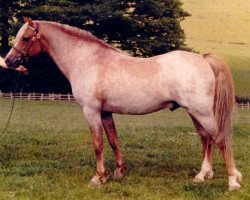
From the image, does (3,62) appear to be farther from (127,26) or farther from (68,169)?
(127,26)

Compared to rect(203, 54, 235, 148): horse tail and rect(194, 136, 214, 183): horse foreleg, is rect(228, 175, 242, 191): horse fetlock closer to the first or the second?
rect(203, 54, 235, 148): horse tail

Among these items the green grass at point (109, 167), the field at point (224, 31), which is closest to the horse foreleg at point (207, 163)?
the green grass at point (109, 167)

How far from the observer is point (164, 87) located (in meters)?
9.17

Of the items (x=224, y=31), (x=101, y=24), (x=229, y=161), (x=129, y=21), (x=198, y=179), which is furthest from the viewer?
(x=224, y=31)

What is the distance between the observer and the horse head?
9.90m

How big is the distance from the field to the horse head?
4976 cm

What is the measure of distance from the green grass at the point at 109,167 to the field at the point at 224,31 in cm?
4502

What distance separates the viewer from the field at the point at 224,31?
6856cm

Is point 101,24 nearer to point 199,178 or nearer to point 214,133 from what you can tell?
point 199,178

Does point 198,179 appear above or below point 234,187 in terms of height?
below

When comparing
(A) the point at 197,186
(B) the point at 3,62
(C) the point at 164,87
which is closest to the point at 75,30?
(B) the point at 3,62

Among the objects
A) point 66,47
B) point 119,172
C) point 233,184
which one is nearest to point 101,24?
point 66,47

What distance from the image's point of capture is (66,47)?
1005cm

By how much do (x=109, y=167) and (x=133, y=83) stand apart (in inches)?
95.4
